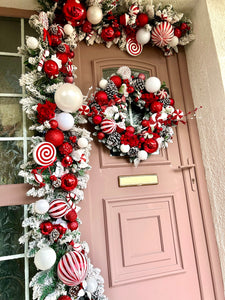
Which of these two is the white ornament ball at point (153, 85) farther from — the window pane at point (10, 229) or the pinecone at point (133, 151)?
the window pane at point (10, 229)

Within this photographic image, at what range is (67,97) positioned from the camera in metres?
0.98

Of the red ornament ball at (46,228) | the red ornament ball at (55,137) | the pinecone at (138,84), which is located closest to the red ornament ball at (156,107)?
the pinecone at (138,84)

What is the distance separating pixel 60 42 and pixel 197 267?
1.36m

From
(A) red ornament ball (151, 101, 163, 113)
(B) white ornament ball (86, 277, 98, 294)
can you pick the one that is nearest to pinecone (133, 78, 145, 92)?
(A) red ornament ball (151, 101, 163, 113)

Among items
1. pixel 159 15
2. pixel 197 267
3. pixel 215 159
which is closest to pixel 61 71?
pixel 159 15

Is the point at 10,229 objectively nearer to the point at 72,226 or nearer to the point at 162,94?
the point at 72,226

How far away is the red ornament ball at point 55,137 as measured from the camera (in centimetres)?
99

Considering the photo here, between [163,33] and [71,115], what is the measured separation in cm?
73

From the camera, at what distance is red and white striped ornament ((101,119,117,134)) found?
3.67 feet

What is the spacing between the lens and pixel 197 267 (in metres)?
1.23

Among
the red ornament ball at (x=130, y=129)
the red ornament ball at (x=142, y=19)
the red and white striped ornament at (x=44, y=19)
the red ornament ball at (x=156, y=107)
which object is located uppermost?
the red ornament ball at (x=142, y=19)

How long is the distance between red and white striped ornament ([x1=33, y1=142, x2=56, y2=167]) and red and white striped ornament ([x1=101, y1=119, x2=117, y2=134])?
272 mm

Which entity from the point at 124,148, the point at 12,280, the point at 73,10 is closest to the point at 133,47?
the point at 73,10

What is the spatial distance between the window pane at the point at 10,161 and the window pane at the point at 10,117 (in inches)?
2.0
